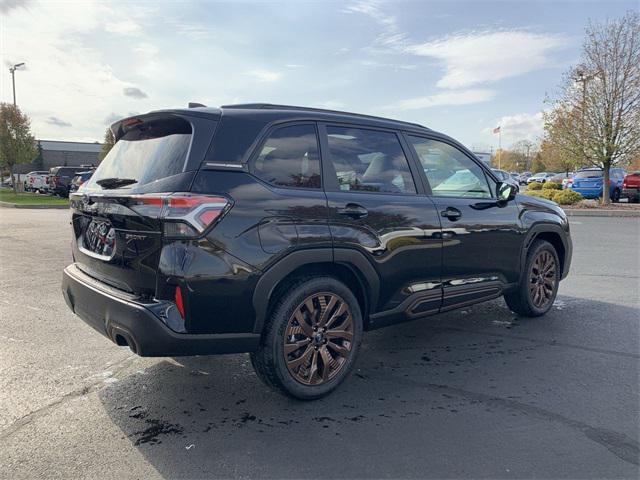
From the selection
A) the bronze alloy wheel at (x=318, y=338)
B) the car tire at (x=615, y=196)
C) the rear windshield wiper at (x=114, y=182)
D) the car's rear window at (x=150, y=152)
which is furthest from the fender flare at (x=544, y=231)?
the car tire at (x=615, y=196)

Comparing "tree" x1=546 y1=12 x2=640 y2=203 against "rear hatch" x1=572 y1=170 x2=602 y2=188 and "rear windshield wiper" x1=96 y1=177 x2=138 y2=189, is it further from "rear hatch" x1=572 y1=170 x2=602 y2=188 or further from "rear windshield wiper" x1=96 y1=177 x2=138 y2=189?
"rear windshield wiper" x1=96 y1=177 x2=138 y2=189

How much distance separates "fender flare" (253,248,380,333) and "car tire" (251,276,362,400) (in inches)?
5.1

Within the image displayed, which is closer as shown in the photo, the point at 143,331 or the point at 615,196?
the point at 143,331

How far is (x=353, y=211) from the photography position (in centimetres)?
344

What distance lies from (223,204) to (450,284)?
2164mm

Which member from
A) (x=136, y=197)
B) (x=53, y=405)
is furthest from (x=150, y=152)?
(x=53, y=405)

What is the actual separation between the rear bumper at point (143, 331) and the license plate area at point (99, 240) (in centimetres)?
21

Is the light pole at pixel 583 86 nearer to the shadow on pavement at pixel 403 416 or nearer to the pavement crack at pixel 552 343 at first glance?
the shadow on pavement at pixel 403 416

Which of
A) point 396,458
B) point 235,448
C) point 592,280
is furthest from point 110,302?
point 592,280

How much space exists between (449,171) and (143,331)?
9.46 feet

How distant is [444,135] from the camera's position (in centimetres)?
444

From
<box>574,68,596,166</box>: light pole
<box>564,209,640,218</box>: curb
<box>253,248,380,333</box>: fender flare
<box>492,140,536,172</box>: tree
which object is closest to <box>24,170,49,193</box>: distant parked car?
<box>564,209,640,218</box>: curb

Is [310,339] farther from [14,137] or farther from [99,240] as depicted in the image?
[14,137]

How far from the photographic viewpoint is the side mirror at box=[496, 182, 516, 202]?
4672 mm
